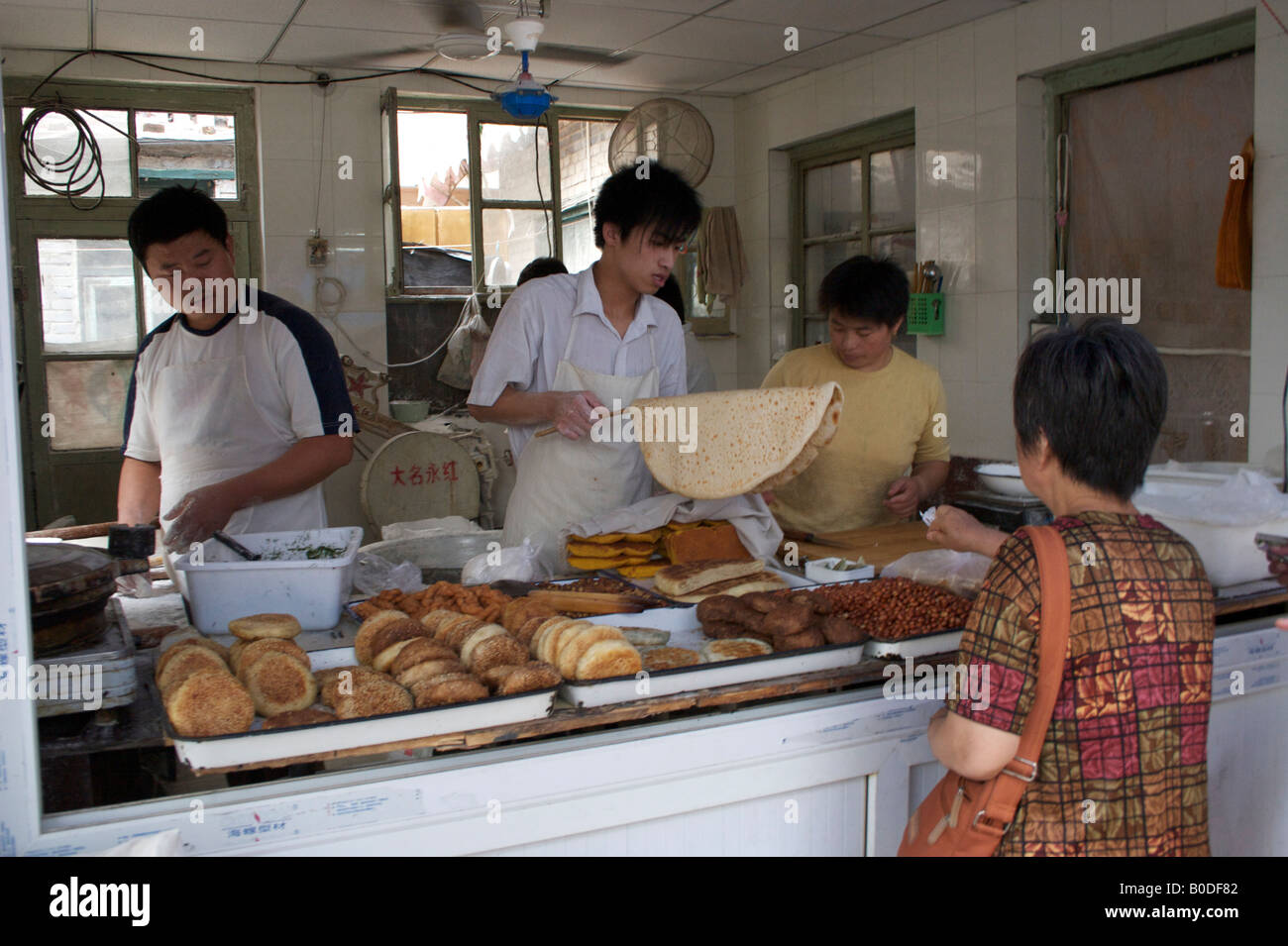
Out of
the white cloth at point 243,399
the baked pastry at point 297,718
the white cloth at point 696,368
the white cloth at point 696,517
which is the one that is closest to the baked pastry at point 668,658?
the baked pastry at point 297,718

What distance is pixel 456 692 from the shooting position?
160cm

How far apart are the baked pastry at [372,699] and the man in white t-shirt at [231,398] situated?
1.34 m

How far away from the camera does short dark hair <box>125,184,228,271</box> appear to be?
2.75m

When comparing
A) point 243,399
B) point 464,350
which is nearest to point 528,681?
point 243,399

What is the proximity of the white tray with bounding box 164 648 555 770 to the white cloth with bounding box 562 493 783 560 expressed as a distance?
97 centimetres

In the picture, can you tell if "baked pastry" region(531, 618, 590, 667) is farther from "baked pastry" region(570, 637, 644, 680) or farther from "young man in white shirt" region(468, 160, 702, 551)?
"young man in white shirt" region(468, 160, 702, 551)

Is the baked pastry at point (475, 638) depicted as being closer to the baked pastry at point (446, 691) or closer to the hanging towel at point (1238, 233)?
the baked pastry at point (446, 691)

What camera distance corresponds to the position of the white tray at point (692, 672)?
66.9 inches

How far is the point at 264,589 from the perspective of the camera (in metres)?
2.06
